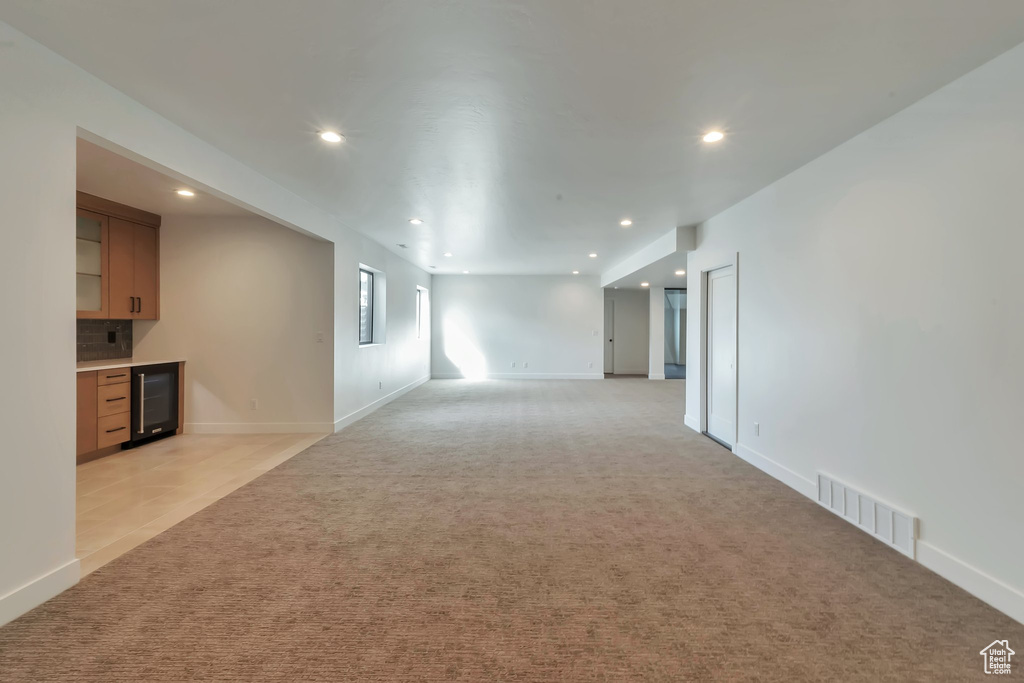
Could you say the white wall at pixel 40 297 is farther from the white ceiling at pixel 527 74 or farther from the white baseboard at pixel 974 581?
the white baseboard at pixel 974 581

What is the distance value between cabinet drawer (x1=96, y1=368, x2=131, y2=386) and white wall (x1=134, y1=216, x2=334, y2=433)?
78cm

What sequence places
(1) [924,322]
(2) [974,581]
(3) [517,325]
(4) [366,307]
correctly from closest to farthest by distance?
(2) [974,581], (1) [924,322], (4) [366,307], (3) [517,325]

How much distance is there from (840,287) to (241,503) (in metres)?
4.69

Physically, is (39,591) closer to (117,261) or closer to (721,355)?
(117,261)

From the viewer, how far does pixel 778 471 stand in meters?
3.97

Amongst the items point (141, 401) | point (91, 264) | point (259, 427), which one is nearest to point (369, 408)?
point (259, 427)

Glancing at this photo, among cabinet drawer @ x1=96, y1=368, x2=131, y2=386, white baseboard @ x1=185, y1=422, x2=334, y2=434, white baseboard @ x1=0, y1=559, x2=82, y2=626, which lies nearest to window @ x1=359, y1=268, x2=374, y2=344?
white baseboard @ x1=185, y1=422, x2=334, y2=434

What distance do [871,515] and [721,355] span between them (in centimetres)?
250

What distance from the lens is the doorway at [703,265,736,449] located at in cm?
492

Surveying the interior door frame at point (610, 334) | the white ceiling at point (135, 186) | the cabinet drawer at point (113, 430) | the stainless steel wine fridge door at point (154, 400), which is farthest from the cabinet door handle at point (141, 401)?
the interior door frame at point (610, 334)

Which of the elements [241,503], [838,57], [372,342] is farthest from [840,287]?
[372,342]

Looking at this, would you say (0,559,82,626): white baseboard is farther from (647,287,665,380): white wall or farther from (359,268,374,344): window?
(647,287,665,380): white wall

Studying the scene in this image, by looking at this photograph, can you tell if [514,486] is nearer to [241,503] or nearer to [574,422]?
[241,503]

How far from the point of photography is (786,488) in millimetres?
3754
